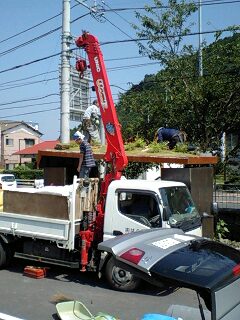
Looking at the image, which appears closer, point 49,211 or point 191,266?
point 191,266

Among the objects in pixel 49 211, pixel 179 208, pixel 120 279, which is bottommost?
pixel 120 279

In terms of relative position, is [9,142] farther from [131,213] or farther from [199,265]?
[199,265]

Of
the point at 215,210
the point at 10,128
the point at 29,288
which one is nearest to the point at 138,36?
the point at 215,210

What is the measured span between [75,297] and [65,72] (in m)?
9.32

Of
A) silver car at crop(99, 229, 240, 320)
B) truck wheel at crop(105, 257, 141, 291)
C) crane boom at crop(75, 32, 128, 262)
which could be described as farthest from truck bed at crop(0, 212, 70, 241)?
silver car at crop(99, 229, 240, 320)

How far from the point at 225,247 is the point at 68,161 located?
874 cm

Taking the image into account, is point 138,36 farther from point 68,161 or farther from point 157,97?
point 68,161

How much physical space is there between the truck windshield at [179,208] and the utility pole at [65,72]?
683 cm

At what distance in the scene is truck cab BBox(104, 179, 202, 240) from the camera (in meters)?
7.95

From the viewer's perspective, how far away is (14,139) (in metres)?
70.5

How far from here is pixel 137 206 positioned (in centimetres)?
826

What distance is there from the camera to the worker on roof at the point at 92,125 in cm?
1159

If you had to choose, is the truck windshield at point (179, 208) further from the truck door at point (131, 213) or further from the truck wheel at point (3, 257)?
the truck wheel at point (3, 257)

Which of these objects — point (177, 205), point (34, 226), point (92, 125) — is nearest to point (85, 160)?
point (34, 226)
